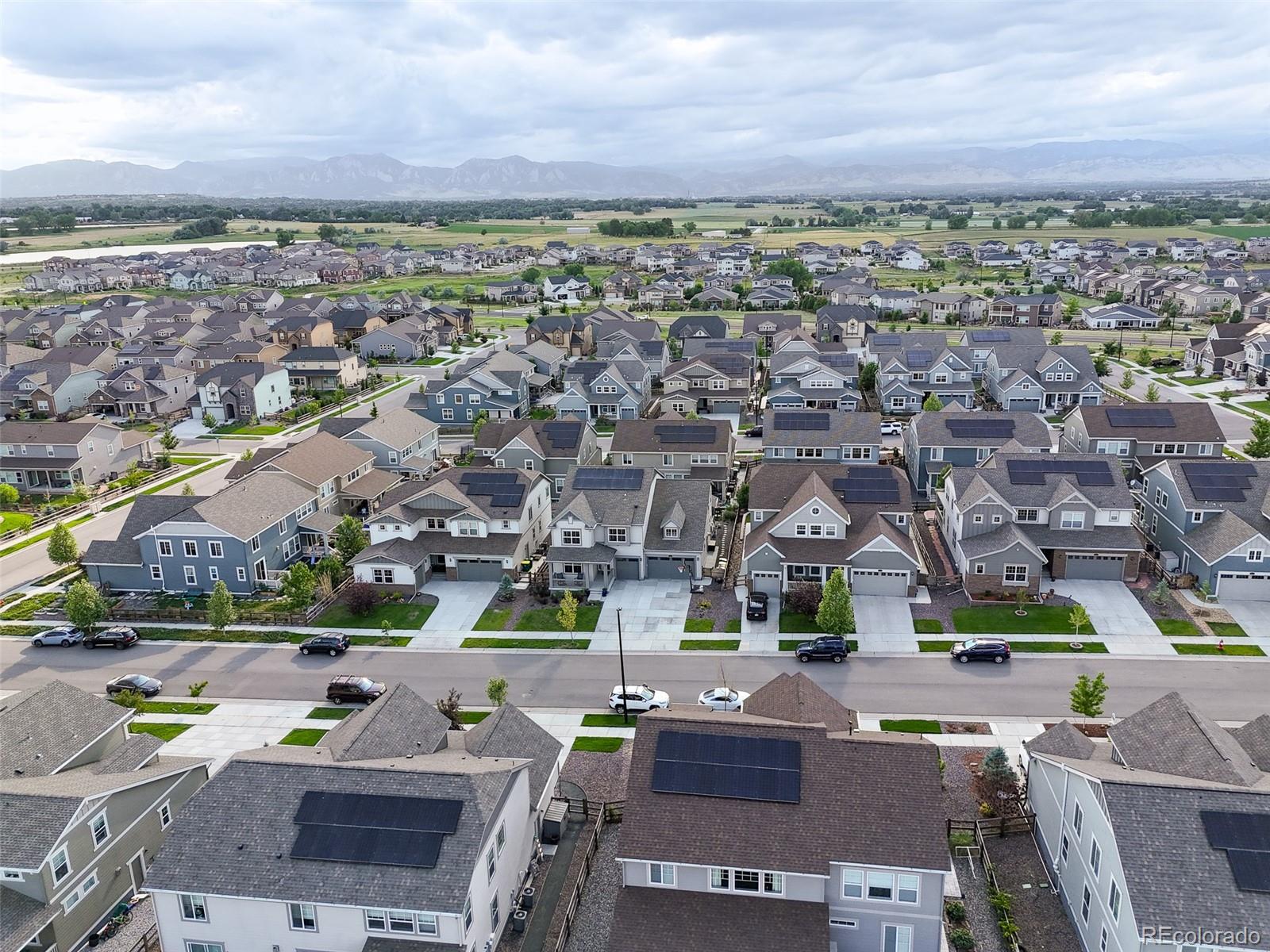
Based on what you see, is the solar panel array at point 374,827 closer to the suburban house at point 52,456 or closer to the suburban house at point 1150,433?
the suburban house at point 1150,433

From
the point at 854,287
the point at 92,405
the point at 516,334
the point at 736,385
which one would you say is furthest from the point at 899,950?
the point at 854,287

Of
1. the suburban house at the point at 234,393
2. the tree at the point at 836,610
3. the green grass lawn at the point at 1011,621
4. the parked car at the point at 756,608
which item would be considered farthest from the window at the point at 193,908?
the suburban house at the point at 234,393

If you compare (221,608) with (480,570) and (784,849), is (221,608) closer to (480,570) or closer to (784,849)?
(480,570)

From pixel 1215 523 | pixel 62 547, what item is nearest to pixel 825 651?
pixel 1215 523

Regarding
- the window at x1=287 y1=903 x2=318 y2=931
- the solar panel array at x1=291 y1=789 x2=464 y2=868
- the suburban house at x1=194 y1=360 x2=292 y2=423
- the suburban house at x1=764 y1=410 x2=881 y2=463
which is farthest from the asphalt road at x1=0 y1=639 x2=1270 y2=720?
the suburban house at x1=194 y1=360 x2=292 y2=423

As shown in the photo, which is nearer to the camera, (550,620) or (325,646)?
(325,646)

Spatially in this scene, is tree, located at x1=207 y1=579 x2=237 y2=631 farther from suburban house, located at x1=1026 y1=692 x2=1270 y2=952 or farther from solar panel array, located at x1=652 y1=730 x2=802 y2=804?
suburban house, located at x1=1026 y1=692 x2=1270 y2=952
